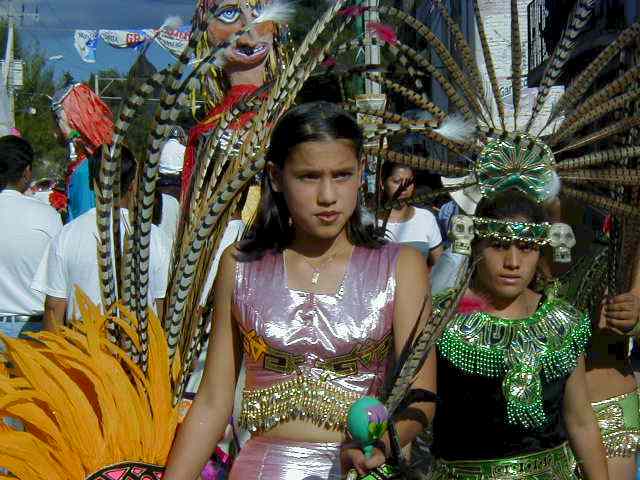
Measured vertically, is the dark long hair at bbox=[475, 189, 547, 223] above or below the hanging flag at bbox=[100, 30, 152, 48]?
below

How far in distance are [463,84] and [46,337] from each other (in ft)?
A: 5.53

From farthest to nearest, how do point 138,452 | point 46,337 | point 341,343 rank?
point 46,337 < point 138,452 < point 341,343

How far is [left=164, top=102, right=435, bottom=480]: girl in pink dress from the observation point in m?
2.72

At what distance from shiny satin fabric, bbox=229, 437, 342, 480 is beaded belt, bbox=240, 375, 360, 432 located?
6 centimetres

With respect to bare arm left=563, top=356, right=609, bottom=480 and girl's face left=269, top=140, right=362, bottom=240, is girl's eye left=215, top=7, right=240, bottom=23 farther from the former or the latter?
bare arm left=563, top=356, right=609, bottom=480

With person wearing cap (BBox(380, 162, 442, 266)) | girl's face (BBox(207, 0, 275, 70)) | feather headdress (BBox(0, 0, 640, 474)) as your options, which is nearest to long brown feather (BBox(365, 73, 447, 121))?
feather headdress (BBox(0, 0, 640, 474))

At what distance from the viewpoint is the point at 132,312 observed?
321cm

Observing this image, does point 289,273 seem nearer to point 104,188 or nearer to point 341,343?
point 341,343

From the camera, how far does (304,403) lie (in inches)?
107

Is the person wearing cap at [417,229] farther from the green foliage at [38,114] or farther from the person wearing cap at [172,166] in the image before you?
the green foliage at [38,114]

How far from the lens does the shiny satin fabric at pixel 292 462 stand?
8.82 feet

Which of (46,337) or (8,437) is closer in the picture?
(8,437)

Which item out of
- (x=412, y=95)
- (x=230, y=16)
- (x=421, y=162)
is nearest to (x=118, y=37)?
(x=230, y=16)

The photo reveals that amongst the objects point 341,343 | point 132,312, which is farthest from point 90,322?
point 341,343
